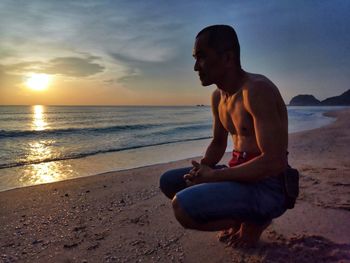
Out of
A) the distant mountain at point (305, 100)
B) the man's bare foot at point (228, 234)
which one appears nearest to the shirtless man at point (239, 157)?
the man's bare foot at point (228, 234)

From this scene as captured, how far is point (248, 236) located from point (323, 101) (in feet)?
544

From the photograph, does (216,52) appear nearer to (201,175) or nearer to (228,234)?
(201,175)

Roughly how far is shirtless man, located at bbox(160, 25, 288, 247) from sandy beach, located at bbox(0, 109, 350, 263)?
0.41 metres

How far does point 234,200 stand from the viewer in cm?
222

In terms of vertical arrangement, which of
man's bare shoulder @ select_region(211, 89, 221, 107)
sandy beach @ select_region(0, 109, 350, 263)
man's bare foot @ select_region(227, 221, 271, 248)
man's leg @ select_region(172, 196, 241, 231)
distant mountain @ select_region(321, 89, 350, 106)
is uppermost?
distant mountain @ select_region(321, 89, 350, 106)

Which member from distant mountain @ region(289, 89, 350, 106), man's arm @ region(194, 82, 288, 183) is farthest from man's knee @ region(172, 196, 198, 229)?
distant mountain @ region(289, 89, 350, 106)

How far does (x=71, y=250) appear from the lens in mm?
2941

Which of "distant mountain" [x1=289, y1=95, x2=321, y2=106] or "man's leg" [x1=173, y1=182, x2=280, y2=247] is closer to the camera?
"man's leg" [x1=173, y1=182, x2=280, y2=247]

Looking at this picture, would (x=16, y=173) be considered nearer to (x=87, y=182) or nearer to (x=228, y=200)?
(x=87, y=182)

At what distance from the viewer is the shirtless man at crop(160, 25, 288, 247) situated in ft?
7.25

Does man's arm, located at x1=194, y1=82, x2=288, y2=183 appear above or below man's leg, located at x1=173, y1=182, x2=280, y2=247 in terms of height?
above

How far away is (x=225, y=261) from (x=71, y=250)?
1.43 m

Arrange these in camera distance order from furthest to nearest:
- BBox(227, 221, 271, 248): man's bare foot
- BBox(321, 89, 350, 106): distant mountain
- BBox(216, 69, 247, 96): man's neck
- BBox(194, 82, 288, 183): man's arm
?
BBox(321, 89, 350, 106): distant mountain, BBox(227, 221, 271, 248): man's bare foot, BBox(216, 69, 247, 96): man's neck, BBox(194, 82, 288, 183): man's arm

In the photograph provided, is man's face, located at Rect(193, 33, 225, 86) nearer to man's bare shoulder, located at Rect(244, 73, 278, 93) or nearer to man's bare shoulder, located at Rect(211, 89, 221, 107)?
man's bare shoulder, located at Rect(244, 73, 278, 93)
